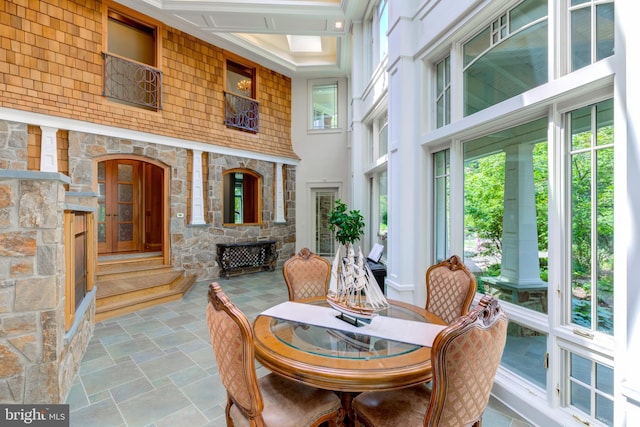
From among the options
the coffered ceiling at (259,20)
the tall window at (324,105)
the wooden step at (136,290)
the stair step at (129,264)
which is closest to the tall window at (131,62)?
the coffered ceiling at (259,20)

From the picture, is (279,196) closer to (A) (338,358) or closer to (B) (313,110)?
(B) (313,110)

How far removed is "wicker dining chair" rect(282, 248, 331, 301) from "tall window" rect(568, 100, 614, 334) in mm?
1804

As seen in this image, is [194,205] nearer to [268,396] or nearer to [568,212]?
[268,396]

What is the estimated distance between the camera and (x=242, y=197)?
7.11m

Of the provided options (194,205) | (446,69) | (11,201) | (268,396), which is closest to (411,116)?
(446,69)

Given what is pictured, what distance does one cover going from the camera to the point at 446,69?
114 inches

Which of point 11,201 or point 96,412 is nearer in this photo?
point 11,201

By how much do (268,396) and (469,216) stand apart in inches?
85.3

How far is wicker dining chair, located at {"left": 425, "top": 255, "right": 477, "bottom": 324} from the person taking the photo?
212cm

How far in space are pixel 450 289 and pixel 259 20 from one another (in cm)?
542

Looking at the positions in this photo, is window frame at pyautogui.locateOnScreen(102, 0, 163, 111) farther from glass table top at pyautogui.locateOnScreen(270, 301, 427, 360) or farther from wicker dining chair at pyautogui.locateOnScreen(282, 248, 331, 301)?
glass table top at pyautogui.locateOnScreen(270, 301, 427, 360)

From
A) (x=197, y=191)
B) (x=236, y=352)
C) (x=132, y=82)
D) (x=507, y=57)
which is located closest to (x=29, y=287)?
(x=236, y=352)

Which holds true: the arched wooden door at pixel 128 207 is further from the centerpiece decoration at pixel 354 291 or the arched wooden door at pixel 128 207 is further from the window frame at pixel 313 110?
the centerpiece decoration at pixel 354 291

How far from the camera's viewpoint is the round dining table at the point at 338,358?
131cm
